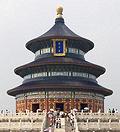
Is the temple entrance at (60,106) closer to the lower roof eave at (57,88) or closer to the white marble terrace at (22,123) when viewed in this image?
the lower roof eave at (57,88)

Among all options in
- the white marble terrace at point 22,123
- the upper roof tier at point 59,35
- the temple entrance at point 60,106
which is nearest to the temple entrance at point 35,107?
the temple entrance at point 60,106

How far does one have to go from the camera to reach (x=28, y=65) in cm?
5934

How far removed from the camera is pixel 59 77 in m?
58.7

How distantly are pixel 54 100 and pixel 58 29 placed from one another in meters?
10.7

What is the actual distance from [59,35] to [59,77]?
5650 millimetres

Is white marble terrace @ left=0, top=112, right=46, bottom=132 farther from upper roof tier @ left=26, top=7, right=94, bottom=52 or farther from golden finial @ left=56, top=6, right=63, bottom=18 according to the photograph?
golden finial @ left=56, top=6, right=63, bottom=18

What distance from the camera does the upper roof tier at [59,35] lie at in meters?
60.6

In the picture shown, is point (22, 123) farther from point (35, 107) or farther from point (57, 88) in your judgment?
point (35, 107)

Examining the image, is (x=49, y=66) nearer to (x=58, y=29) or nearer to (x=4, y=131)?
(x=58, y=29)

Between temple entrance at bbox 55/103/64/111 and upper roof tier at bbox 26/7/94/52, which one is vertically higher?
upper roof tier at bbox 26/7/94/52

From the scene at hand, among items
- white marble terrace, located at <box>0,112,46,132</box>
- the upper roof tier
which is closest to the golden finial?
the upper roof tier

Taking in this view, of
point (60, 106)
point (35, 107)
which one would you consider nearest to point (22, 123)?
point (60, 106)

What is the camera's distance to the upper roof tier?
199ft

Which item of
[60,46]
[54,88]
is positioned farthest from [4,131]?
[60,46]
